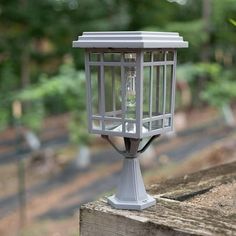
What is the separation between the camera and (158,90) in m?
1.43

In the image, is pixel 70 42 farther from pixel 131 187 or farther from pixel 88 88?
pixel 131 187

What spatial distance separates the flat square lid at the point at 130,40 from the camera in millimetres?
1182

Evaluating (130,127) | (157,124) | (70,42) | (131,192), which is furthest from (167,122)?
(70,42)

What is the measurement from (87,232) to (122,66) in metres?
0.55

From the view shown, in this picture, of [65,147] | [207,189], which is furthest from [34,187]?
[207,189]

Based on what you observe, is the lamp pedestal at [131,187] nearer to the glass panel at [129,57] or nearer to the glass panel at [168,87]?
the glass panel at [168,87]

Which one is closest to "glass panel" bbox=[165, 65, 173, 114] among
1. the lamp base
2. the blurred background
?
the lamp base

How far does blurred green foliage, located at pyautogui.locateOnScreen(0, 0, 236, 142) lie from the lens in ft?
23.6

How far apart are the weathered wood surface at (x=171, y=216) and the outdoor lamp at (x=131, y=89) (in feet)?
0.18

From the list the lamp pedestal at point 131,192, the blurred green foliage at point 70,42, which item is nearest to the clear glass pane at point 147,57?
the lamp pedestal at point 131,192

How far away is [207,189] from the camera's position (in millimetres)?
1486

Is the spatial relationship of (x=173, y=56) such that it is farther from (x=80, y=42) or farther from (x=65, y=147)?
(x=65, y=147)

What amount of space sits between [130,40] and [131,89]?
0.17 m

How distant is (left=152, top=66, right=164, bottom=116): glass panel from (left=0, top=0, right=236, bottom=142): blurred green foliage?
14.4 ft
